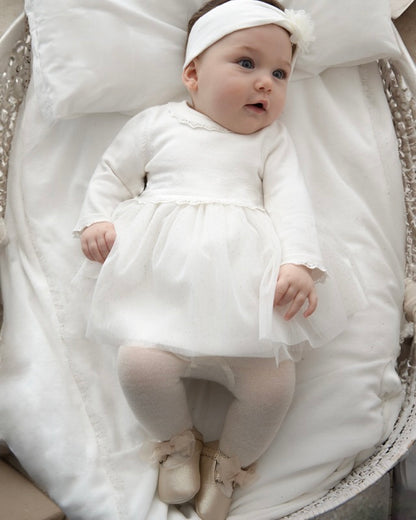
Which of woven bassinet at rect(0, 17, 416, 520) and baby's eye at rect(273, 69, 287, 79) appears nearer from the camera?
woven bassinet at rect(0, 17, 416, 520)

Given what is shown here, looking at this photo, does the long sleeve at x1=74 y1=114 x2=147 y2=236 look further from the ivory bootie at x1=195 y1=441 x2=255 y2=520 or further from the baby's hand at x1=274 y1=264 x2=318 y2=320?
the ivory bootie at x1=195 y1=441 x2=255 y2=520

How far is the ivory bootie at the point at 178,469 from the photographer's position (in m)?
1.08

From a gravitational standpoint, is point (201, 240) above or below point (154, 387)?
above

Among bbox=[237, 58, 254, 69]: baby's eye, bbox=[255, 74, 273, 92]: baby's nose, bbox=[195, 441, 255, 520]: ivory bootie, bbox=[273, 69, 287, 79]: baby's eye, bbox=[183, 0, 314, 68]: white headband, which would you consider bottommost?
bbox=[195, 441, 255, 520]: ivory bootie

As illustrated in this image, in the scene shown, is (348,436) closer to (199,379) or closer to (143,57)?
(199,379)

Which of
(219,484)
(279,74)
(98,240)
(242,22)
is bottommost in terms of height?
(219,484)

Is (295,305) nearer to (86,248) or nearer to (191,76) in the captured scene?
(86,248)

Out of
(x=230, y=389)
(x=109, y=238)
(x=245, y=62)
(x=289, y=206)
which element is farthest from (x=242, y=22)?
(x=230, y=389)

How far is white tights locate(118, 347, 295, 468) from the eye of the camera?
104 centimetres

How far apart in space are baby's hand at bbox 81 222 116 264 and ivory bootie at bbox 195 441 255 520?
1.24 ft

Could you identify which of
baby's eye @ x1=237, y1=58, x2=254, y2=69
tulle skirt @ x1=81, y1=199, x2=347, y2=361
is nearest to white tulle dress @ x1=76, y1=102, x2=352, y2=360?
tulle skirt @ x1=81, y1=199, x2=347, y2=361

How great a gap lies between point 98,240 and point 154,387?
0.84 ft

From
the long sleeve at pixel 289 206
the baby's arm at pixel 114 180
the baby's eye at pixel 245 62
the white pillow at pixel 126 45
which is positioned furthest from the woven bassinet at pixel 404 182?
the baby's eye at pixel 245 62

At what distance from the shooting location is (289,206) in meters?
1.14
